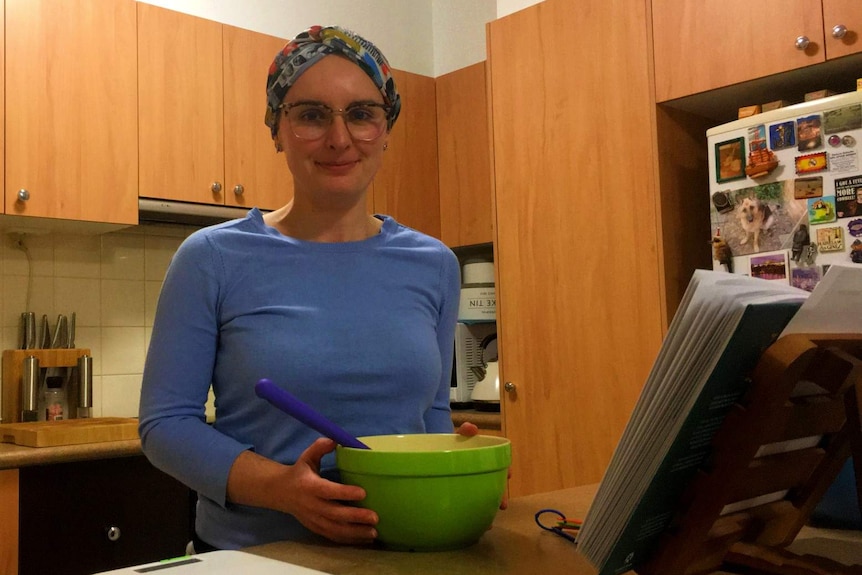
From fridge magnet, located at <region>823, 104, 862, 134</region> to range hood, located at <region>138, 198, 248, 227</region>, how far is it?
5.77 feet

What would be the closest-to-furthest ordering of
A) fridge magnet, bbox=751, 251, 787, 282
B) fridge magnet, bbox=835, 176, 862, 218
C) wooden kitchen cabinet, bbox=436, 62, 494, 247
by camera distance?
fridge magnet, bbox=835, 176, 862, 218
fridge magnet, bbox=751, 251, 787, 282
wooden kitchen cabinet, bbox=436, 62, 494, 247

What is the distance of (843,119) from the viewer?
5.98 feet

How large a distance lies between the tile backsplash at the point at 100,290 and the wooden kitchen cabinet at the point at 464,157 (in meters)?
1.02

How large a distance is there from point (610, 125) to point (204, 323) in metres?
1.66

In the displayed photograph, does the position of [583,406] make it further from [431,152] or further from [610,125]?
[431,152]

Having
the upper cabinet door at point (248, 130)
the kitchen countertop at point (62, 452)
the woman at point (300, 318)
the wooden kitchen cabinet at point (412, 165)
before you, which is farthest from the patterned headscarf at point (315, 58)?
the wooden kitchen cabinet at point (412, 165)

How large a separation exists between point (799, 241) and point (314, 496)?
154cm

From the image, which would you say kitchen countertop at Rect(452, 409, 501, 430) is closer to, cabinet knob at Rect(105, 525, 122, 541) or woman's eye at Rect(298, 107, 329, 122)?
cabinet knob at Rect(105, 525, 122, 541)

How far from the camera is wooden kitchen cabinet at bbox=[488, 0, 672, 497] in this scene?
2.22 meters

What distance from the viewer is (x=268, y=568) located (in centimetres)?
64

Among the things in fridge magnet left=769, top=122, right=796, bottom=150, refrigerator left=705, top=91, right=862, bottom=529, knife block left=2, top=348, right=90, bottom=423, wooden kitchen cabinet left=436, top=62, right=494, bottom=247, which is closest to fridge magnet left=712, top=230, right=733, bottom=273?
refrigerator left=705, top=91, right=862, bottom=529

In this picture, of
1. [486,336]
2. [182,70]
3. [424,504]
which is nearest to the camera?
[424,504]

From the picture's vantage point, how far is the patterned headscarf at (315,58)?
1003mm

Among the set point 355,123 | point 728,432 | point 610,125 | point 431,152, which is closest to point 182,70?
point 431,152
